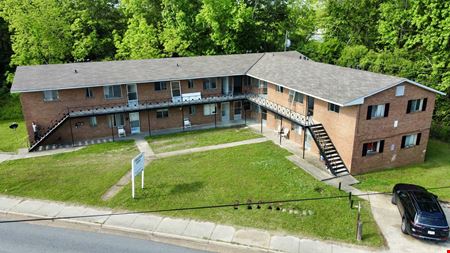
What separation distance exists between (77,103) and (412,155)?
28366 mm

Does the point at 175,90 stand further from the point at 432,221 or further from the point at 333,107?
the point at 432,221

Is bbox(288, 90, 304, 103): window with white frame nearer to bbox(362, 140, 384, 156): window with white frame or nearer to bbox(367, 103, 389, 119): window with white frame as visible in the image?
bbox(367, 103, 389, 119): window with white frame

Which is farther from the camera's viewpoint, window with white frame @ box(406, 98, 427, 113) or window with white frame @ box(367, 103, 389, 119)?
window with white frame @ box(406, 98, 427, 113)

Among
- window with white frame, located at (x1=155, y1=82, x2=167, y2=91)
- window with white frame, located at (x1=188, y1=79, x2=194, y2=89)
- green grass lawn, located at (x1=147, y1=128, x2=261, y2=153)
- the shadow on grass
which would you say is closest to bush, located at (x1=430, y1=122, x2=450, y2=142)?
green grass lawn, located at (x1=147, y1=128, x2=261, y2=153)

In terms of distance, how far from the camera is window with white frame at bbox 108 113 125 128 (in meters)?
31.9

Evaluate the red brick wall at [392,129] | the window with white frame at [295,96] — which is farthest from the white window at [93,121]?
the red brick wall at [392,129]

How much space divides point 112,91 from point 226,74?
11.1 metres

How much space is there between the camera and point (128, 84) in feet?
105

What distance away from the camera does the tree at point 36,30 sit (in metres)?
40.8

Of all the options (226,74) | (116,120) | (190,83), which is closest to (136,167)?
(116,120)

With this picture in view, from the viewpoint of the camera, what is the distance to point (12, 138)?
3278 cm

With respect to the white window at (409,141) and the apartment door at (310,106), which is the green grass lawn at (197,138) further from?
the white window at (409,141)

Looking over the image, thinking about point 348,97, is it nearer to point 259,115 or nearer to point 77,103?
point 259,115

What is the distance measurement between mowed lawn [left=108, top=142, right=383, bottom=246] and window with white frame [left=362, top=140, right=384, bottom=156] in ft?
15.2
